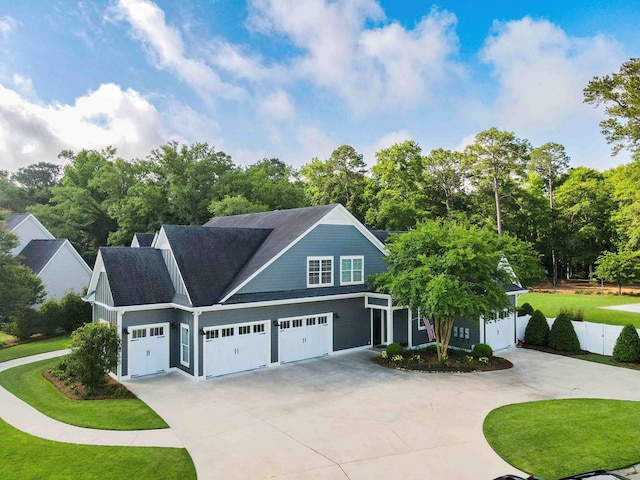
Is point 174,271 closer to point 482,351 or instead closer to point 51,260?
point 482,351

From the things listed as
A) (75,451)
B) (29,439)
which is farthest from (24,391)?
(75,451)

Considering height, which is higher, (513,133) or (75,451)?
(513,133)

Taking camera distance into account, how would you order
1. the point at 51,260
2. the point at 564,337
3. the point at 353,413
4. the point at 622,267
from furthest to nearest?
the point at 622,267
the point at 51,260
the point at 564,337
the point at 353,413

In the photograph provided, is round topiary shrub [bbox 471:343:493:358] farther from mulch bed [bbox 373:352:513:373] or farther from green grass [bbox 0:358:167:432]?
green grass [bbox 0:358:167:432]

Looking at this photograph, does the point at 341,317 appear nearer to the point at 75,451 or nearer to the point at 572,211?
the point at 75,451

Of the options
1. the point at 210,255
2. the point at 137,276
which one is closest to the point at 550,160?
the point at 210,255

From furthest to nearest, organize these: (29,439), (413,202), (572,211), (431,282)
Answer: (572,211) → (413,202) → (431,282) → (29,439)
